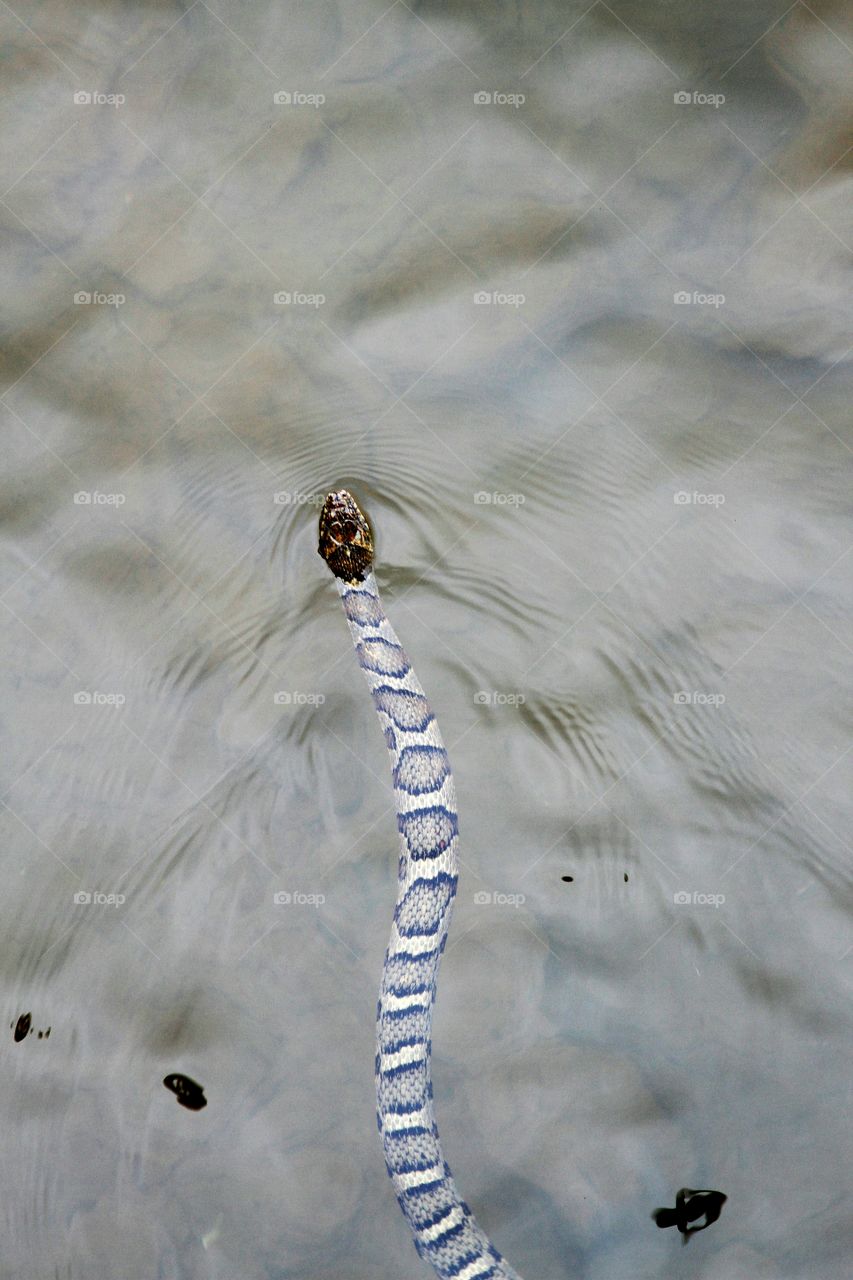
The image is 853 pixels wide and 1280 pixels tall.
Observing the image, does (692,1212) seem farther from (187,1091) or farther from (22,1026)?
(22,1026)

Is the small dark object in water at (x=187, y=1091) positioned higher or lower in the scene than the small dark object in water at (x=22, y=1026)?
lower

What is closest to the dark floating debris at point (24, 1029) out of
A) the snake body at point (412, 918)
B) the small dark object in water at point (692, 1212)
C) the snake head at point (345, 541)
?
the snake body at point (412, 918)

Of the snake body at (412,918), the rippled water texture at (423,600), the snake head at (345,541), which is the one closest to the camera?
the snake body at (412,918)

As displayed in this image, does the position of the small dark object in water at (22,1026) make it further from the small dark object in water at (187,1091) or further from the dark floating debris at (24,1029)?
the small dark object in water at (187,1091)

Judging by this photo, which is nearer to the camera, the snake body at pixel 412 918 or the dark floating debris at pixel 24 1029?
the snake body at pixel 412 918

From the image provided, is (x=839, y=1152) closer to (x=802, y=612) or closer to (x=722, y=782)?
(x=722, y=782)

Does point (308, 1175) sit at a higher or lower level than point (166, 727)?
lower

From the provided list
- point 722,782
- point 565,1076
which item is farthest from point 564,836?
point 565,1076
